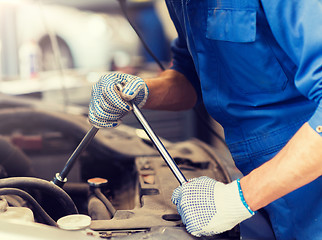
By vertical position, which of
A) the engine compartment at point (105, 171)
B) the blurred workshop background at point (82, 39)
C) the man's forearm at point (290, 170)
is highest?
the man's forearm at point (290, 170)

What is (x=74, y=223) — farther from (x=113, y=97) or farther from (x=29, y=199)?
(x=113, y=97)

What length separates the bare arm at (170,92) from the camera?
125cm

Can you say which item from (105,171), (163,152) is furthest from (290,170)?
(105,171)

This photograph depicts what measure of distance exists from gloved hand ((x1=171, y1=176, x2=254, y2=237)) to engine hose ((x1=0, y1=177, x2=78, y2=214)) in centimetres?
30

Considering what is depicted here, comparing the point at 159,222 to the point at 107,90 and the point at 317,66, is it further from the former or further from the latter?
the point at 317,66

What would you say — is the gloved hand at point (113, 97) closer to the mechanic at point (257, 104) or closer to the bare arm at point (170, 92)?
the mechanic at point (257, 104)

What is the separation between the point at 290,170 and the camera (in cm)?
73

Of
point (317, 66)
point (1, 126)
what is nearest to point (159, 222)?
point (317, 66)

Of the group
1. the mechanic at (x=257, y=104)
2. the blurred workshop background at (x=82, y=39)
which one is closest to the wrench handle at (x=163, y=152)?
the mechanic at (x=257, y=104)

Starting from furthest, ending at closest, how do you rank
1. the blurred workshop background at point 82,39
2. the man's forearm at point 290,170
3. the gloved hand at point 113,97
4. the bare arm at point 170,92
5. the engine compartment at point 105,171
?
the blurred workshop background at point 82,39
the bare arm at point 170,92
the gloved hand at point 113,97
the engine compartment at point 105,171
the man's forearm at point 290,170

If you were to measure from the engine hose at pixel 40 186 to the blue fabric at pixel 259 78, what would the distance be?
428 millimetres

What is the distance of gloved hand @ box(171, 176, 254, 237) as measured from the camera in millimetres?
799

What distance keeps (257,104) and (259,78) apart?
0.06 m

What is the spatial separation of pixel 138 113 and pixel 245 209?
0.37m
